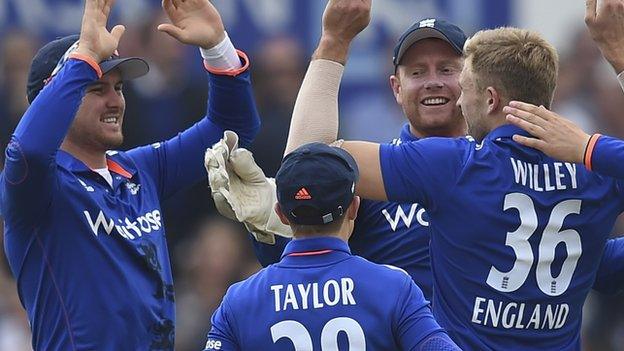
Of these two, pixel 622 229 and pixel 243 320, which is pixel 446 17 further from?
pixel 243 320

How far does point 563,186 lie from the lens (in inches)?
182

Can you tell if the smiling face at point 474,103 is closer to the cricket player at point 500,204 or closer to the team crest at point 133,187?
the cricket player at point 500,204

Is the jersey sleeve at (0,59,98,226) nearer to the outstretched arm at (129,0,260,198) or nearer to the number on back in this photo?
the outstretched arm at (129,0,260,198)

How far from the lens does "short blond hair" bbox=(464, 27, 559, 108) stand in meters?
4.66

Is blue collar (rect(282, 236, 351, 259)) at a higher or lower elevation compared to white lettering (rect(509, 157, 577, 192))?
lower

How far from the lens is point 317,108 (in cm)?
475

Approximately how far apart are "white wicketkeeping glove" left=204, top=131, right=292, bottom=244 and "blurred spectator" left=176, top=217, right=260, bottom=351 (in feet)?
13.9

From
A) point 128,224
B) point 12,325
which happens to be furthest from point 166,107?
point 128,224

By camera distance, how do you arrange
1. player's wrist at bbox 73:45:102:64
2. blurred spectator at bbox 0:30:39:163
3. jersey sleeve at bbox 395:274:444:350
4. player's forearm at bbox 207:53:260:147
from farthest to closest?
1. blurred spectator at bbox 0:30:39:163
2. player's forearm at bbox 207:53:260:147
3. player's wrist at bbox 73:45:102:64
4. jersey sleeve at bbox 395:274:444:350

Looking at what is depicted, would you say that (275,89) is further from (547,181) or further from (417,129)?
(547,181)

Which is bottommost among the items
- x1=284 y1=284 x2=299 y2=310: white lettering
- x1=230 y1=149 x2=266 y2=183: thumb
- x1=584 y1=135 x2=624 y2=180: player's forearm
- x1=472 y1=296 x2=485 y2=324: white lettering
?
x1=472 y1=296 x2=485 y2=324: white lettering

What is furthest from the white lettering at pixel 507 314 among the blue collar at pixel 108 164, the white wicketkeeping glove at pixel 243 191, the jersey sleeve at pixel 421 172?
the blue collar at pixel 108 164

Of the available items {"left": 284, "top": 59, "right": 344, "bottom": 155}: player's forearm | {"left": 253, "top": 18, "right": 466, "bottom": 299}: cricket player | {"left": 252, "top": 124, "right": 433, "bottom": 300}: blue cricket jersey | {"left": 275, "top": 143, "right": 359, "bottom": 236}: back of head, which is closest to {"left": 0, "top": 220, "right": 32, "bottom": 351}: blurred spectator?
{"left": 253, "top": 18, "right": 466, "bottom": 299}: cricket player

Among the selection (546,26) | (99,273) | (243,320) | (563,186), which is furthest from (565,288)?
(546,26)
